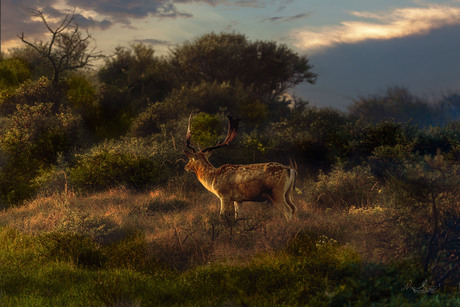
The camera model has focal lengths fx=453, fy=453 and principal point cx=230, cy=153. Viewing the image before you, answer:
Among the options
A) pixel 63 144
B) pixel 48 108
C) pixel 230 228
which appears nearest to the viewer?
pixel 230 228

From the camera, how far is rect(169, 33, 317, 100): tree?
37.1 metres

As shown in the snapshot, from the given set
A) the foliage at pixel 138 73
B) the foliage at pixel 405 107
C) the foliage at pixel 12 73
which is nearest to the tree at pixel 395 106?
the foliage at pixel 405 107

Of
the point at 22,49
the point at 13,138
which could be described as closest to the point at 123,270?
the point at 13,138

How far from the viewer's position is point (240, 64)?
38.3 m

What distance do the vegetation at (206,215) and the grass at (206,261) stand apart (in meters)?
0.03

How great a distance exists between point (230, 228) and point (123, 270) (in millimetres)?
2304

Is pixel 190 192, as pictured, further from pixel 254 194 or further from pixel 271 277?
pixel 271 277

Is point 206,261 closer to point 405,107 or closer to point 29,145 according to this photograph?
point 29,145

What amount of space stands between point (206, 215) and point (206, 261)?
230cm

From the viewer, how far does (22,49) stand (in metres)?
31.9

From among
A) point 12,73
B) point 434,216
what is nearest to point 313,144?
point 434,216

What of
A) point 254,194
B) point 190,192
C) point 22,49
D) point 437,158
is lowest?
point 190,192

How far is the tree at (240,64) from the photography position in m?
37.1

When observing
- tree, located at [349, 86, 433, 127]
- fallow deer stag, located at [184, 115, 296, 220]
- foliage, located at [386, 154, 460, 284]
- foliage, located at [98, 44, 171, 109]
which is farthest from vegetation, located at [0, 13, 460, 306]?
tree, located at [349, 86, 433, 127]
